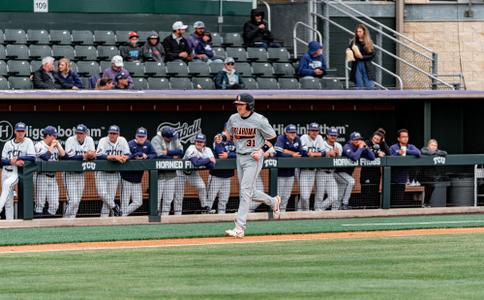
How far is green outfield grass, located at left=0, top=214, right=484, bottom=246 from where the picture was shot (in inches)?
619

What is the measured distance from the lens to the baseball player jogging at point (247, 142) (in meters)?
15.4

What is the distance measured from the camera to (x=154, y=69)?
70.4 ft

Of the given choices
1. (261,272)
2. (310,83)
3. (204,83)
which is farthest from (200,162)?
(261,272)

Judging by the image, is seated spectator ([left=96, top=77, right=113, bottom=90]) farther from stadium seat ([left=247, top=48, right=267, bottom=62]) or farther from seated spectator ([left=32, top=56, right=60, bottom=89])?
stadium seat ([left=247, top=48, right=267, bottom=62])

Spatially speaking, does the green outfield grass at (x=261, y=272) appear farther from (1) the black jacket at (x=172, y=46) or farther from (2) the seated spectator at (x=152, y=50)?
(1) the black jacket at (x=172, y=46)

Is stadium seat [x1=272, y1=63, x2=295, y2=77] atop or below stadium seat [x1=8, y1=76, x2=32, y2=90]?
atop

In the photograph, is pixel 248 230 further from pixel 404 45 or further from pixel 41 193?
pixel 404 45

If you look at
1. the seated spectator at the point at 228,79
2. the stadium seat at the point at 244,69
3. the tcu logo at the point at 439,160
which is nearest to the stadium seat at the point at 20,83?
the seated spectator at the point at 228,79

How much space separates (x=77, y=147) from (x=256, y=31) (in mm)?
Answer: 5857

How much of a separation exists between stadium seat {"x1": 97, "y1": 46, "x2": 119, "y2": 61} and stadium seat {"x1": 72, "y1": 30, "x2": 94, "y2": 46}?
352 mm

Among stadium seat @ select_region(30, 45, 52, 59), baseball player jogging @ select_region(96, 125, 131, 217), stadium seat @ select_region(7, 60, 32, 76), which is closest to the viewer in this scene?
baseball player jogging @ select_region(96, 125, 131, 217)

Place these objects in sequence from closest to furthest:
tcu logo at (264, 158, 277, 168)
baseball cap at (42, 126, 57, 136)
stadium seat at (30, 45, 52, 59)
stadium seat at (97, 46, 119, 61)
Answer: baseball cap at (42, 126, 57, 136)
tcu logo at (264, 158, 277, 168)
stadium seat at (30, 45, 52, 59)
stadium seat at (97, 46, 119, 61)

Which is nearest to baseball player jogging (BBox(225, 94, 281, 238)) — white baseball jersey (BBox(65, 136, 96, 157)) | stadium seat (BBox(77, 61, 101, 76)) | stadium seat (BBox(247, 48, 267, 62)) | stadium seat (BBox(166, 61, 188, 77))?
white baseball jersey (BBox(65, 136, 96, 157))

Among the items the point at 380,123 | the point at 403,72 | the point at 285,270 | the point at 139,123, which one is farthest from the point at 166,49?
the point at 285,270
